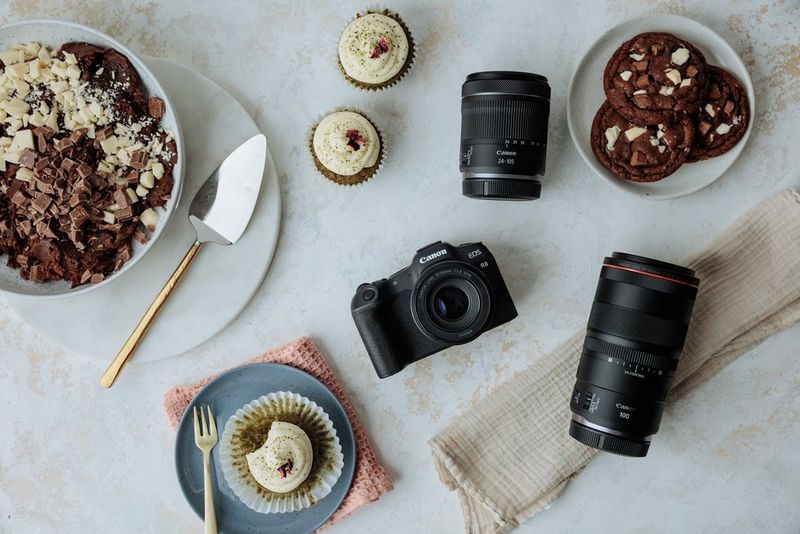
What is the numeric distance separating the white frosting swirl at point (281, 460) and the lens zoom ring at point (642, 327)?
588 mm

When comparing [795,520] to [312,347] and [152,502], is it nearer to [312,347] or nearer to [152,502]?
[312,347]

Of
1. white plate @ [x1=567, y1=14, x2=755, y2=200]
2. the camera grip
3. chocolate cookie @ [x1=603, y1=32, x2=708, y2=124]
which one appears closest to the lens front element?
the camera grip

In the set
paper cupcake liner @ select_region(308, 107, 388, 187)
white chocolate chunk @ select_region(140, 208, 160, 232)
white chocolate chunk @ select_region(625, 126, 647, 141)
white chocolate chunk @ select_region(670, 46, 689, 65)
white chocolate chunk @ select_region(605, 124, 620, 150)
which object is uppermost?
white chocolate chunk @ select_region(670, 46, 689, 65)

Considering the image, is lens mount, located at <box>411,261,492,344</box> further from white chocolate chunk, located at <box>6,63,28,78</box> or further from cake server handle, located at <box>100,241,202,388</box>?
white chocolate chunk, located at <box>6,63,28,78</box>

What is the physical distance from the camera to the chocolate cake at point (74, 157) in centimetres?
122

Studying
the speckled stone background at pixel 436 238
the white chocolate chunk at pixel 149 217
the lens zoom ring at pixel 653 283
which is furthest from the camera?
the speckled stone background at pixel 436 238

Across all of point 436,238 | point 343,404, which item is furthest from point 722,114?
point 343,404

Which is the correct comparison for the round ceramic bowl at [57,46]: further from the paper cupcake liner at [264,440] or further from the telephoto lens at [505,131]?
the telephoto lens at [505,131]

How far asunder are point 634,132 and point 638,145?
0.08 ft

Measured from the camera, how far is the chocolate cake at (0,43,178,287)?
1222mm

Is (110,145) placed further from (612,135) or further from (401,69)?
(612,135)

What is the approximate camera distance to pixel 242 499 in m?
1.35

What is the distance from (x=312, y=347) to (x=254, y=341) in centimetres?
12

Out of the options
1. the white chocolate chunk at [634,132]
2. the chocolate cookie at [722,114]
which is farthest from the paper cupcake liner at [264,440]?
the chocolate cookie at [722,114]
